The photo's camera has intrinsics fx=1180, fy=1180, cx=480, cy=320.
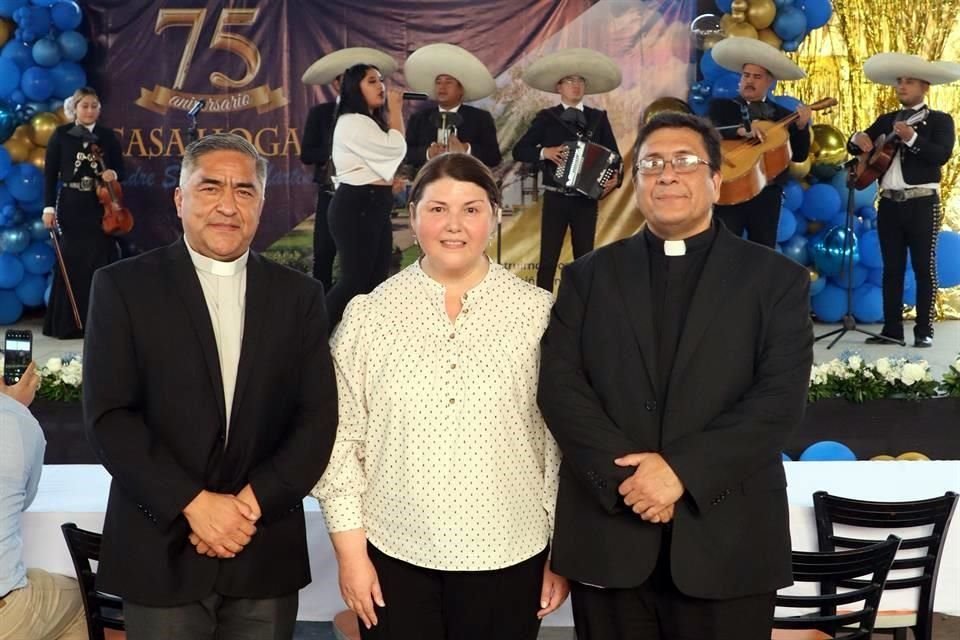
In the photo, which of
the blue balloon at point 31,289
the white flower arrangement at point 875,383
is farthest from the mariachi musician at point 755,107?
the blue balloon at point 31,289

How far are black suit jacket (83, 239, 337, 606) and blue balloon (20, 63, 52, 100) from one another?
7.50 metres

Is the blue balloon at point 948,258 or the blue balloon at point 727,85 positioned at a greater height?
the blue balloon at point 727,85

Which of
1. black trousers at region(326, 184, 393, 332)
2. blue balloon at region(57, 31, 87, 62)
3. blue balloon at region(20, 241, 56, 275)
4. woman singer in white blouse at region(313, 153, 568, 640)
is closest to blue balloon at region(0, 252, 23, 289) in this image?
blue balloon at region(20, 241, 56, 275)

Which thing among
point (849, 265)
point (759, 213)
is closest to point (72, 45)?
point (759, 213)

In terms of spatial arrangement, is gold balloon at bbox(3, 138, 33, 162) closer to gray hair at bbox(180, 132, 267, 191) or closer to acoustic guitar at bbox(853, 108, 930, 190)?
acoustic guitar at bbox(853, 108, 930, 190)

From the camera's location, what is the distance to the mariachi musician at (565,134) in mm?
8344

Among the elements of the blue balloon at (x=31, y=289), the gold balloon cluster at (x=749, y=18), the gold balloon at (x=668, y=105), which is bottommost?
the blue balloon at (x=31, y=289)

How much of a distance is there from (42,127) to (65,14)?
91 cm

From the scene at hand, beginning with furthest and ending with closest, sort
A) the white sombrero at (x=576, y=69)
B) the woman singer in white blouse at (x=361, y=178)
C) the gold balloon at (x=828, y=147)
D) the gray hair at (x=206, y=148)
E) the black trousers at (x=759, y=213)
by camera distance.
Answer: the gold balloon at (x=828, y=147) < the white sombrero at (x=576, y=69) < the black trousers at (x=759, y=213) < the woman singer in white blouse at (x=361, y=178) < the gray hair at (x=206, y=148)

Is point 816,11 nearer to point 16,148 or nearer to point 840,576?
point 16,148

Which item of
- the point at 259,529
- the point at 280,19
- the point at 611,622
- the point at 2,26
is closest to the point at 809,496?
the point at 611,622

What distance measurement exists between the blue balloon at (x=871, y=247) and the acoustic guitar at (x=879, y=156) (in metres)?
1.07

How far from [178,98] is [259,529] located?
801 centimetres

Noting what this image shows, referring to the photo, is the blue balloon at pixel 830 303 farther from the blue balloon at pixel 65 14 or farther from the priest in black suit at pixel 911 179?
the blue balloon at pixel 65 14
